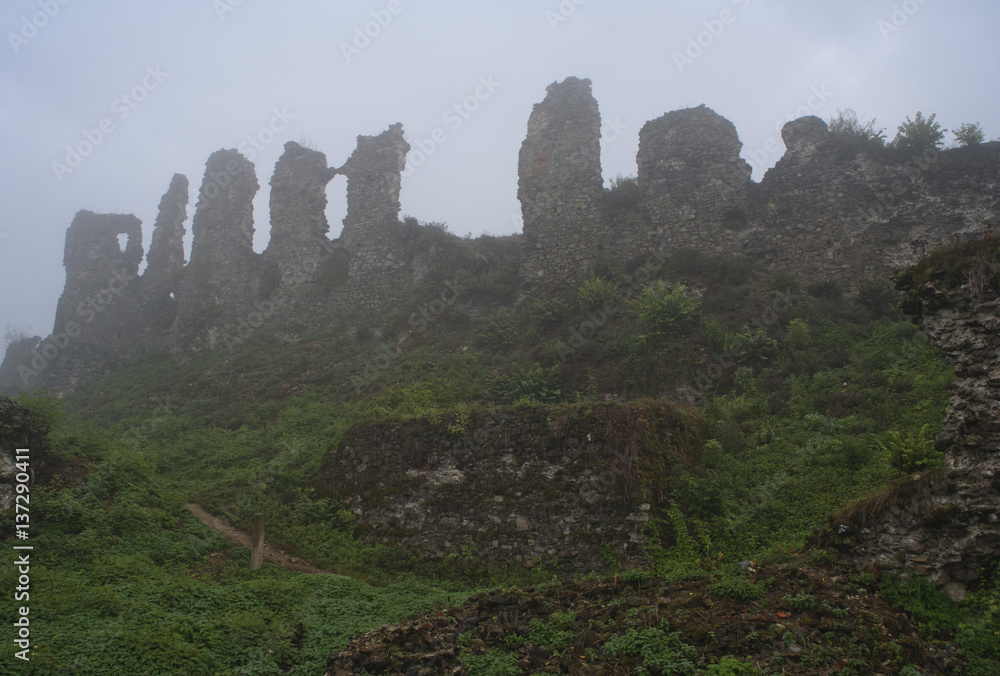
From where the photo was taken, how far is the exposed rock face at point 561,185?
21.4 m

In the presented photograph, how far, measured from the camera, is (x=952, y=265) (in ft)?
28.8

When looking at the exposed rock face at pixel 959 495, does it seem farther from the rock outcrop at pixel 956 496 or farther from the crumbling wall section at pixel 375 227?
the crumbling wall section at pixel 375 227

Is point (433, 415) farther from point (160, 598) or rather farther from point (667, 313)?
point (667, 313)

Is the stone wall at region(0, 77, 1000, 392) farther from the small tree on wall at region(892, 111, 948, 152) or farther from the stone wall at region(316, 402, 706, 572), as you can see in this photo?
the stone wall at region(316, 402, 706, 572)

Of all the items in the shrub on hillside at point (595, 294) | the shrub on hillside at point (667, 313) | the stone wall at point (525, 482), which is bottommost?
the stone wall at point (525, 482)

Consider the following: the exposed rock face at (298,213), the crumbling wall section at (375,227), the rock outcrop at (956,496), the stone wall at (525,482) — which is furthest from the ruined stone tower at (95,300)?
the rock outcrop at (956,496)

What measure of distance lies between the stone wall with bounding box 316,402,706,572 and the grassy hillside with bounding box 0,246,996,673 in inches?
18.2

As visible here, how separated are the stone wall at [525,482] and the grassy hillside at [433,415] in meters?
0.46

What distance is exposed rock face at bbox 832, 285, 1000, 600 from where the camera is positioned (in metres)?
7.05

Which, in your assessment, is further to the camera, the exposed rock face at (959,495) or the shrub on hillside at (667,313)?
the shrub on hillside at (667,313)

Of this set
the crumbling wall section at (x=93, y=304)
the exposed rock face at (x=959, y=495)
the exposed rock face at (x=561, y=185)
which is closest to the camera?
the exposed rock face at (x=959, y=495)

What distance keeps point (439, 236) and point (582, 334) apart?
8.41 m

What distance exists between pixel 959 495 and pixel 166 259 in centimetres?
3238

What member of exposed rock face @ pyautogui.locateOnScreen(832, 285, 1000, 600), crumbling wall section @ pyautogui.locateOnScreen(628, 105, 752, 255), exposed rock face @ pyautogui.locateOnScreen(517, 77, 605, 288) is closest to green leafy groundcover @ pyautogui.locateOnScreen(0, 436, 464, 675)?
exposed rock face @ pyautogui.locateOnScreen(832, 285, 1000, 600)
